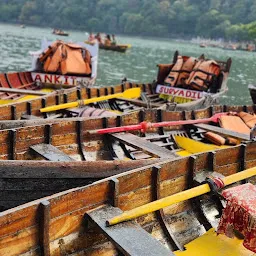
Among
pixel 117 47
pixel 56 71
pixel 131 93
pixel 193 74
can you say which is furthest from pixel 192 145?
pixel 117 47

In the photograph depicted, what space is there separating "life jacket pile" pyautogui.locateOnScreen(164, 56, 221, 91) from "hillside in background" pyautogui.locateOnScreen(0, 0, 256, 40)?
139m

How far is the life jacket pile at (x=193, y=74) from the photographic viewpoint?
16.9 m

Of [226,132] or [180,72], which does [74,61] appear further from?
[226,132]

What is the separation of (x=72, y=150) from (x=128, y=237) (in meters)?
3.92

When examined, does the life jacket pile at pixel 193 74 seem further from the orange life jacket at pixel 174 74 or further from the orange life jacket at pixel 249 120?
the orange life jacket at pixel 249 120

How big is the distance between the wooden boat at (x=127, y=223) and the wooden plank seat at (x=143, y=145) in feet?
3.44

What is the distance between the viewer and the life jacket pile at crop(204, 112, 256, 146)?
1020cm

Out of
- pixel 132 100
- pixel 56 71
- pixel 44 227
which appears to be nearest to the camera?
pixel 44 227

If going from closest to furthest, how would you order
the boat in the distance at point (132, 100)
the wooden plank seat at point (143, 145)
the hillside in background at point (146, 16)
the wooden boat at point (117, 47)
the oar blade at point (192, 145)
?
the wooden plank seat at point (143, 145) → the oar blade at point (192, 145) → the boat in the distance at point (132, 100) → the wooden boat at point (117, 47) → the hillside in background at point (146, 16)

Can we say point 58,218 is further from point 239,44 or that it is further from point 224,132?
point 239,44

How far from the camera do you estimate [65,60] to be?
18047 mm

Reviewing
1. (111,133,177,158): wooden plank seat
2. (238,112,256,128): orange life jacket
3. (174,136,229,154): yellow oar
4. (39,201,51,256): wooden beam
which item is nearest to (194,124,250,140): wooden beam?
(174,136,229,154): yellow oar

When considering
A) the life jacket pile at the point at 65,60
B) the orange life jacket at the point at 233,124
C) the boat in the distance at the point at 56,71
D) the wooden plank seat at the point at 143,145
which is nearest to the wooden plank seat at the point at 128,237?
the wooden plank seat at the point at 143,145

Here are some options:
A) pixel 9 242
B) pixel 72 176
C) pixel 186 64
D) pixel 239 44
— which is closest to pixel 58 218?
pixel 9 242
